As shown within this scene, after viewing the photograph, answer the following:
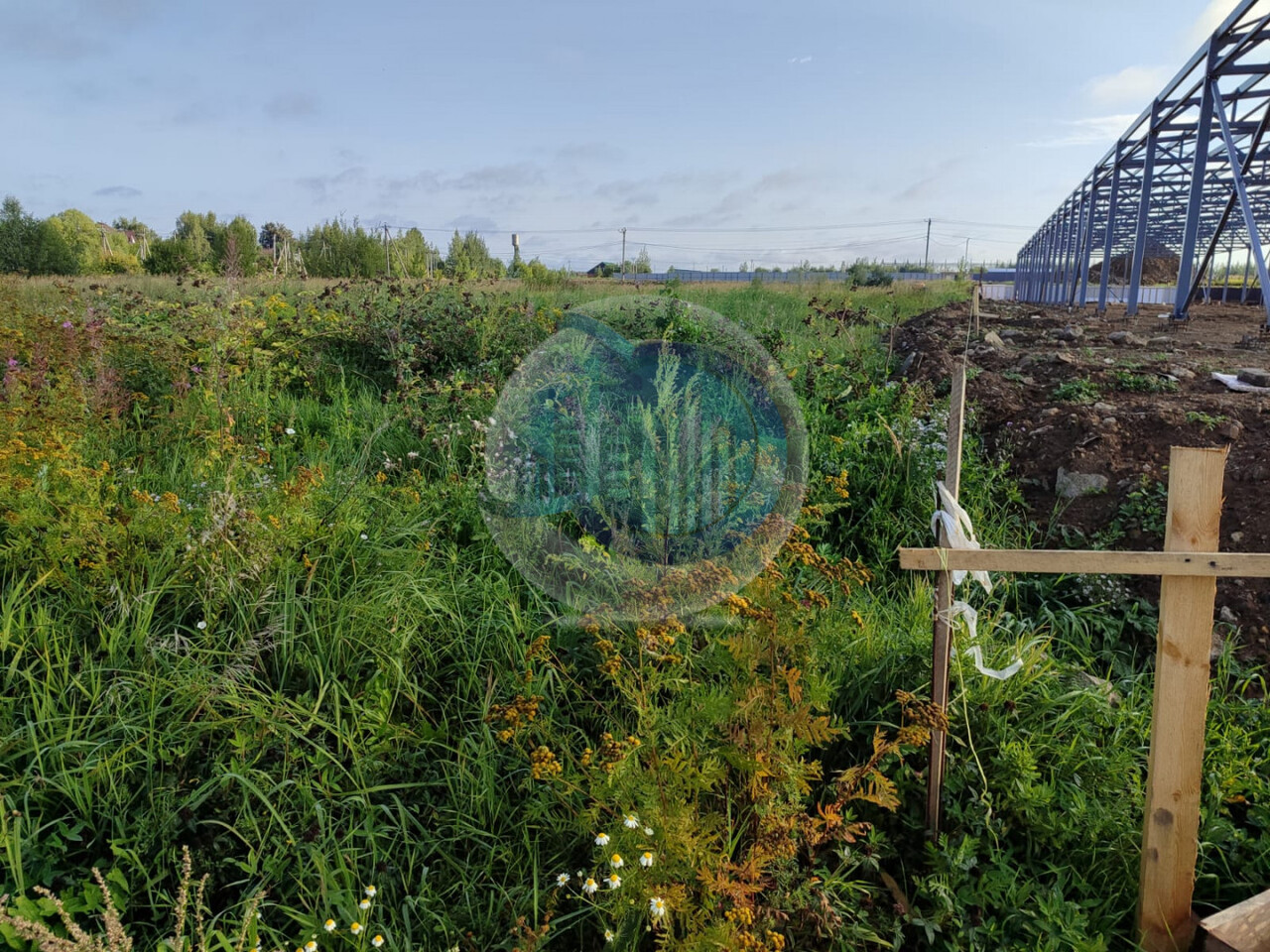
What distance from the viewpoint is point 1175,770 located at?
199 cm

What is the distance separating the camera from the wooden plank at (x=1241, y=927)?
1.81 m

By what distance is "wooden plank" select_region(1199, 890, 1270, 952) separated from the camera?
1.81 meters

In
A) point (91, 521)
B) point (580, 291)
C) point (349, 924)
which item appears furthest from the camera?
point (580, 291)

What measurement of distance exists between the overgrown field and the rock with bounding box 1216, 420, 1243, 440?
1.68 m

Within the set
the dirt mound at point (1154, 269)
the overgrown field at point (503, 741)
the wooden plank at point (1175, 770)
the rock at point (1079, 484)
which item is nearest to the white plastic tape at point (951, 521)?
the overgrown field at point (503, 741)

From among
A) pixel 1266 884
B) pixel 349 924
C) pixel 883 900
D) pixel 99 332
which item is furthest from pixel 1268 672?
pixel 99 332

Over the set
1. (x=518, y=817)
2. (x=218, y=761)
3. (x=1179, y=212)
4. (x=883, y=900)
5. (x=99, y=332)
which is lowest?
(x=883, y=900)

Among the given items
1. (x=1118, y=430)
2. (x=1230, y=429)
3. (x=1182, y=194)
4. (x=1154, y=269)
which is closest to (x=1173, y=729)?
(x=1118, y=430)

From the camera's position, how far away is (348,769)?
88.3 inches

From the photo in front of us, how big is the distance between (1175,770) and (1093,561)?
22.7 inches

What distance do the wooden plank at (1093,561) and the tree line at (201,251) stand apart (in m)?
6.41

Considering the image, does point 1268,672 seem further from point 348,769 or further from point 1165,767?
point 348,769

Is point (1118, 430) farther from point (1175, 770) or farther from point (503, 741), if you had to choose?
point (503, 741)

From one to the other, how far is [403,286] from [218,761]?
6.16 metres
